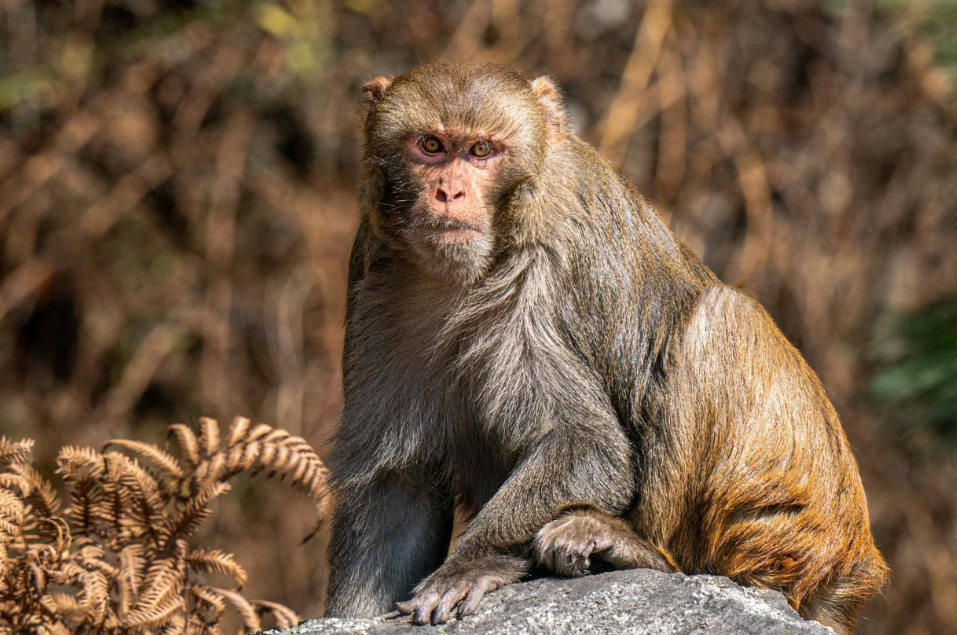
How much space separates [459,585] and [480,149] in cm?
176

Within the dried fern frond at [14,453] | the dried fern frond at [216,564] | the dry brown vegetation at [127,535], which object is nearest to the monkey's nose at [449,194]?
the dry brown vegetation at [127,535]

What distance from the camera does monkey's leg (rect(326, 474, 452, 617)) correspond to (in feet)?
16.8

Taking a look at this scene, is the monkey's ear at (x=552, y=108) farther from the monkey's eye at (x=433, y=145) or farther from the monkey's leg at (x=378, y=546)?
the monkey's leg at (x=378, y=546)

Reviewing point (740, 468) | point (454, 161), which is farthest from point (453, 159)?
point (740, 468)

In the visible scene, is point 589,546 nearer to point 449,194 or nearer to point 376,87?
point 449,194

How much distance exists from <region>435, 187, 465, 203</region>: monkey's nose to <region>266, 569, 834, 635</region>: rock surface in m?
1.56

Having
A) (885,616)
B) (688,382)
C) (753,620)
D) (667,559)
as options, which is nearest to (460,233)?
(688,382)

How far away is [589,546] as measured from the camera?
443 cm

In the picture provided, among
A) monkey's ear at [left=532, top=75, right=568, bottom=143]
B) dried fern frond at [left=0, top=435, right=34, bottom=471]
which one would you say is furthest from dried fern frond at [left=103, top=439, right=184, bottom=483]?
monkey's ear at [left=532, top=75, right=568, bottom=143]

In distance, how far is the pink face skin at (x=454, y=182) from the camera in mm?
4676

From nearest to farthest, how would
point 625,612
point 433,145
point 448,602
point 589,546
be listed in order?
point 625,612 → point 448,602 → point 589,546 → point 433,145

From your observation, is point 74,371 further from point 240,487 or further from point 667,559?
point 667,559

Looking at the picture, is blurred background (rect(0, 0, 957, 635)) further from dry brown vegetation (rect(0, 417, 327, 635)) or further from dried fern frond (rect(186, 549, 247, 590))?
dried fern frond (rect(186, 549, 247, 590))

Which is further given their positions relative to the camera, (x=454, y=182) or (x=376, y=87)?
(x=376, y=87)
